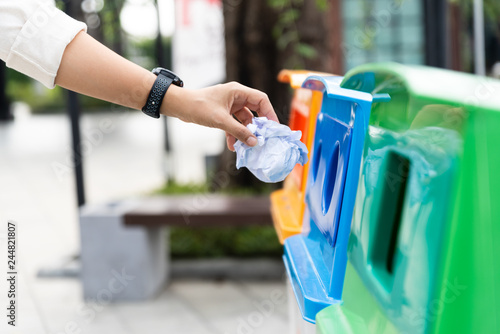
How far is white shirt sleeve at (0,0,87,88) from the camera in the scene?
1.54 m

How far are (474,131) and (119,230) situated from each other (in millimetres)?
3409

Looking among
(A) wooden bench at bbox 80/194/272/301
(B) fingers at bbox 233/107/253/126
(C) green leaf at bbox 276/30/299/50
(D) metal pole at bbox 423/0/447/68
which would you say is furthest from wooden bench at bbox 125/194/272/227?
(B) fingers at bbox 233/107/253/126

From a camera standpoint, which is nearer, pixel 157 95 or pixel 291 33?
pixel 157 95

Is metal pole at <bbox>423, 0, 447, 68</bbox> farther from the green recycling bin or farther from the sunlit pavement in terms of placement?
the green recycling bin

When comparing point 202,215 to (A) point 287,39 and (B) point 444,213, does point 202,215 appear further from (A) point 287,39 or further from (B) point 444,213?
(B) point 444,213

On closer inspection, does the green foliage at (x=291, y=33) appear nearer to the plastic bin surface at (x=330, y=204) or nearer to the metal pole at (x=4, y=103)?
the plastic bin surface at (x=330, y=204)

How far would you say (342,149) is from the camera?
1598 millimetres

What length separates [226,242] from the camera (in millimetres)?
4684

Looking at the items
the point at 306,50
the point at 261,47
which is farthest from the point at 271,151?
the point at 261,47

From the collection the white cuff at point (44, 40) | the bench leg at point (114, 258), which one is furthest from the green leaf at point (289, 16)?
the white cuff at point (44, 40)

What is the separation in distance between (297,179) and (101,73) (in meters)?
1.03

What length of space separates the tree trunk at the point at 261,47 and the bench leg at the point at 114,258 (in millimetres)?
1770

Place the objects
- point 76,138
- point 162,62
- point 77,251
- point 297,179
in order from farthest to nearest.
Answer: point 162,62, point 77,251, point 76,138, point 297,179

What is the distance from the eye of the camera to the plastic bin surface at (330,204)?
4.93 feet
